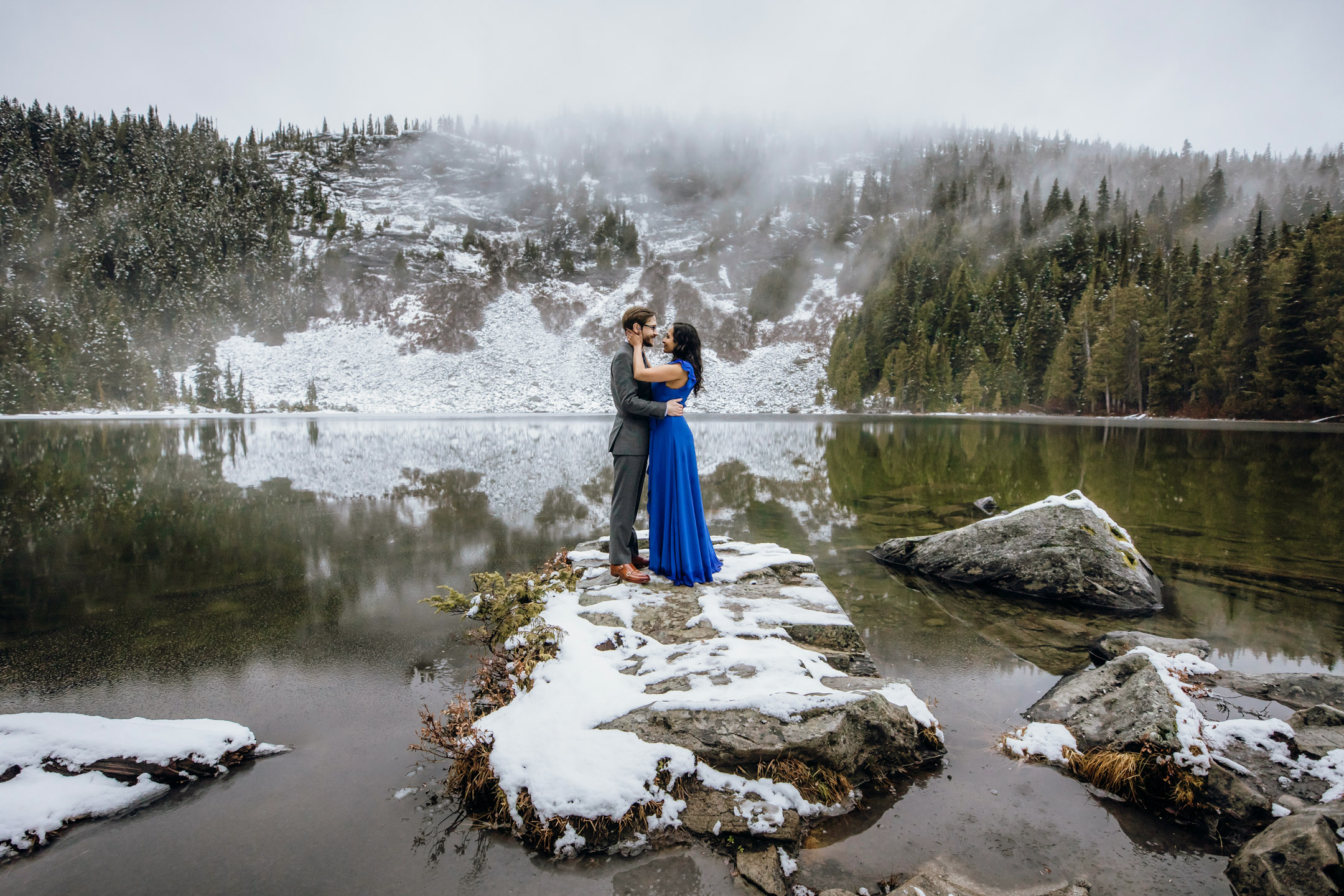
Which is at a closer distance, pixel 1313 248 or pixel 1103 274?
pixel 1313 248

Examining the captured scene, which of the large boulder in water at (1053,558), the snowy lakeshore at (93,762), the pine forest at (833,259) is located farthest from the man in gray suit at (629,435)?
the pine forest at (833,259)

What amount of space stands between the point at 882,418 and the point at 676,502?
6881 centimetres

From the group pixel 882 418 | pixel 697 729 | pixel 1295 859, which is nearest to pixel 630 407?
pixel 697 729

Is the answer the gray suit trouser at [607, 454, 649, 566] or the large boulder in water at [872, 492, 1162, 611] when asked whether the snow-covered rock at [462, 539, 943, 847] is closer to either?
the gray suit trouser at [607, 454, 649, 566]

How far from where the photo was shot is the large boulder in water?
746cm

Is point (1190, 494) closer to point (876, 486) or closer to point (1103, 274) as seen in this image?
point (876, 486)

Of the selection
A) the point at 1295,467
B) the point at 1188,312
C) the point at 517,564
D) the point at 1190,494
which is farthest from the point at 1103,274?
the point at 517,564

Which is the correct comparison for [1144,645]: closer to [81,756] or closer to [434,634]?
[434,634]

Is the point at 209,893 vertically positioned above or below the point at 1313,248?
below

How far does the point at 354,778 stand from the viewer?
3.74 m

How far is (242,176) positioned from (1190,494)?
6495 inches

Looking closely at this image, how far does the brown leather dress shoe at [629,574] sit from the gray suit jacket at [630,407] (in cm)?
123

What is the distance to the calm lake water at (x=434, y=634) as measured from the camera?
A: 9.84 ft

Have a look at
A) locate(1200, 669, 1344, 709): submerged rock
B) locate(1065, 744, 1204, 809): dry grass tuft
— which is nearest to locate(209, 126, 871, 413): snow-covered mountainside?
locate(1200, 669, 1344, 709): submerged rock
